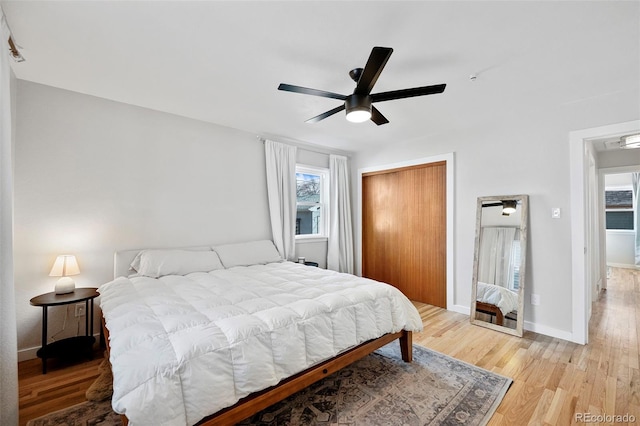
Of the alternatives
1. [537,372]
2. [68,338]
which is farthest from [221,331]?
[537,372]

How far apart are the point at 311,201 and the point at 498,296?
3020 millimetres

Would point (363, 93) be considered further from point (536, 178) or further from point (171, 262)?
point (171, 262)

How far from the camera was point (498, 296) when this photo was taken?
3211 millimetres

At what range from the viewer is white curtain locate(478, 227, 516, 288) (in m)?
3.20

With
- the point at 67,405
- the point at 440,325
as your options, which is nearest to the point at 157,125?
the point at 67,405

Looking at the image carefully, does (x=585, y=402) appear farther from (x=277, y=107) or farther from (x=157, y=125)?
(x=157, y=125)

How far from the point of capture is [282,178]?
411 centimetres

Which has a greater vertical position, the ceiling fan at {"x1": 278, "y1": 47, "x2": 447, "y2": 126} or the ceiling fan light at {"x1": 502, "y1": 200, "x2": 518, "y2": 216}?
the ceiling fan at {"x1": 278, "y1": 47, "x2": 447, "y2": 126}

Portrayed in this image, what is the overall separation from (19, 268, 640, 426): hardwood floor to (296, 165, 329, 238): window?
7.63 feet

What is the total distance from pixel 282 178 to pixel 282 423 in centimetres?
307

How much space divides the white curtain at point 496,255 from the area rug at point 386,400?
137 centimetres

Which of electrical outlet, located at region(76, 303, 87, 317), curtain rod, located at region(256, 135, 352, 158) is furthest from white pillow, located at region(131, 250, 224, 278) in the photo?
curtain rod, located at region(256, 135, 352, 158)

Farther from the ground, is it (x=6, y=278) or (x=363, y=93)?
(x=363, y=93)

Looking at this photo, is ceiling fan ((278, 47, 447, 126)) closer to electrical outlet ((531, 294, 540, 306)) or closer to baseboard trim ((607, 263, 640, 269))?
electrical outlet ((531, 294, 540, 306))
